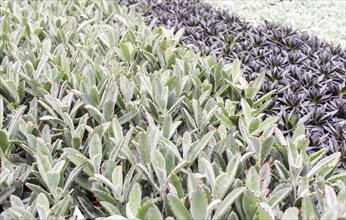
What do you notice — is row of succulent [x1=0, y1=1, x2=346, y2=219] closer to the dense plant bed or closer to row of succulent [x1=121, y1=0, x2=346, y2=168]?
row of succulent [x1=121, y1=0, x2=346, y2=168]

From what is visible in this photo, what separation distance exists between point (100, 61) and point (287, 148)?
131 centimetres

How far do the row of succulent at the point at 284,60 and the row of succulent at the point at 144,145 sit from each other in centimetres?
30

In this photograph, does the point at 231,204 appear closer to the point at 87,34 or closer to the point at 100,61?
the point at 100,61

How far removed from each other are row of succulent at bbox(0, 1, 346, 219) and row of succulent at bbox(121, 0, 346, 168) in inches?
11.7

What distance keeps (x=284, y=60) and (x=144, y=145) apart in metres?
1.83

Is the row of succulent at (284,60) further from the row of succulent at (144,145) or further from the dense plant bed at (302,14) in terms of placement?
the dense plant bed at (302,14)

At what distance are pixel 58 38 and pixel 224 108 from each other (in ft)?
5.04

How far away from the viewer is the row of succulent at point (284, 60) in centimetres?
268

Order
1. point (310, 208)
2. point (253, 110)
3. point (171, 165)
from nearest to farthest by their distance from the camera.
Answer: point (310, 208)
point (171, 165)
point (253, 110)

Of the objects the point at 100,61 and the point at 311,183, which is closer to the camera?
the point at 311,183

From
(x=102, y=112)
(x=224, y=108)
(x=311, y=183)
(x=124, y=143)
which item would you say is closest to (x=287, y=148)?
(x=311, y=183)

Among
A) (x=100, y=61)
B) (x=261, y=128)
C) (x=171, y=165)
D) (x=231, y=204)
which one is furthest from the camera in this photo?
(x=100, y=61)

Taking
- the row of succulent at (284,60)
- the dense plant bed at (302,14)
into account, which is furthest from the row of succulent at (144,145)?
the dense plant bed at (302,14)

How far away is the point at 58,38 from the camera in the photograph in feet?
11.0
